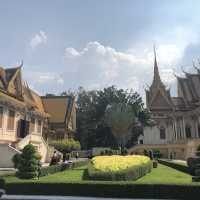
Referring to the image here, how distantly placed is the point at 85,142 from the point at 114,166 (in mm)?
41249

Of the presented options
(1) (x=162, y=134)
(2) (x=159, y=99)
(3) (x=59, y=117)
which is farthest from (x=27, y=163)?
(2) (x=159, y=99)

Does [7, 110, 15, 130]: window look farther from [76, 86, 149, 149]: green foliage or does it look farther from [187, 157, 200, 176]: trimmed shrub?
[76, 86, 149, 149]: green foliage

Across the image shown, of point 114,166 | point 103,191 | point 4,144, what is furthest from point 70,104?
point 103,191

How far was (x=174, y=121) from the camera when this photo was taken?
157ft

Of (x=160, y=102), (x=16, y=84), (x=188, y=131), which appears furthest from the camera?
(x=160, y=102)

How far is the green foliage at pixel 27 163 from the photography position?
13.2 m

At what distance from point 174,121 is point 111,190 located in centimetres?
4055

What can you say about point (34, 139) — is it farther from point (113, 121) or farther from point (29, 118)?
point (113, 121)

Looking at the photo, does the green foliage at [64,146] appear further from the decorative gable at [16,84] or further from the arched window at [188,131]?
the arched window at [188,131]

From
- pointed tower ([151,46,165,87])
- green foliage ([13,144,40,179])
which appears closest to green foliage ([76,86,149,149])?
pointed tower ([151,46,165,87])

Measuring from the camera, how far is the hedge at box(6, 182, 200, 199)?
9.50 metres

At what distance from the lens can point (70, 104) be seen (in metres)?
47.1

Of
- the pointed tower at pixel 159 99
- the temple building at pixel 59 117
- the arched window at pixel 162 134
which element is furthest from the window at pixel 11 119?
the pointed tower at pixel 159 99

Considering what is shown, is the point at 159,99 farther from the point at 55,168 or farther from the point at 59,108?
the point at 55,168
